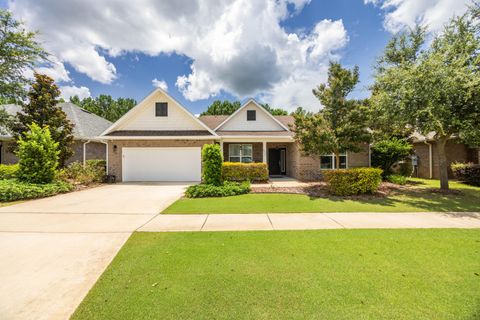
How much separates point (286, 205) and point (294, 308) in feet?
17.9

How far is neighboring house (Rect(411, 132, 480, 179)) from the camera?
14.9 m

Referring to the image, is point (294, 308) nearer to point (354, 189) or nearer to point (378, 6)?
point (354, 189)

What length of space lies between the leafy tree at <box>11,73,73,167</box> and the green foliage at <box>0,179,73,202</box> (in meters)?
4.11

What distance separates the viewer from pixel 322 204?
26.3 feet

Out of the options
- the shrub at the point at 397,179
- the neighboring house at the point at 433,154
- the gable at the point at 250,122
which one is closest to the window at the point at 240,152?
the gable at the point at 250,122

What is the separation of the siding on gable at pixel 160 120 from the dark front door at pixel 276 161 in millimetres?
6958

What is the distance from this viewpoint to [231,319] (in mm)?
2322

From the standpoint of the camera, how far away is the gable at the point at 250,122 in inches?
650

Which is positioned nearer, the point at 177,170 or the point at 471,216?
the point at 471,216

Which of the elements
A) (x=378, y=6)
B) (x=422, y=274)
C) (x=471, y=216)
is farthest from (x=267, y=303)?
(x=378, y=6)

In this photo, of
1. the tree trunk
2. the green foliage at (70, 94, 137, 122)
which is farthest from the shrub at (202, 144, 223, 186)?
the green foliage at (70, 94, 137, 122)

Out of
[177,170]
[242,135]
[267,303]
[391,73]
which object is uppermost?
[391,73]

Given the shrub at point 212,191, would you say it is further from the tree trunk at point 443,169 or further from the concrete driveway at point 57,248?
the tree trunk at point 443,169

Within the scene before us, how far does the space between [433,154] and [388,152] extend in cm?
470
